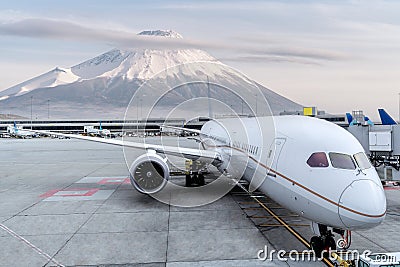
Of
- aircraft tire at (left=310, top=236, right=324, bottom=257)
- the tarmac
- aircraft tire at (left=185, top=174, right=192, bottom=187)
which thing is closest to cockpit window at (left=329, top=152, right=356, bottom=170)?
aircraft tire at (left=310, top=236, right=324, bottom=257)

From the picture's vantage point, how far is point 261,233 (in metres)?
13.5

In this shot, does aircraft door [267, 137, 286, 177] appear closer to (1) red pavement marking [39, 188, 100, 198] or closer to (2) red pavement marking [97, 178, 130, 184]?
(1) red pavement marking [39, 188, 100, 198]

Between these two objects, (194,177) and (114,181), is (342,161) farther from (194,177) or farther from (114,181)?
(114,181)

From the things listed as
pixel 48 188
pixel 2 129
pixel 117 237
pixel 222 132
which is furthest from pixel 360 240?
pixel 2 129

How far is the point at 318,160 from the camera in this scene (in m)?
10.9

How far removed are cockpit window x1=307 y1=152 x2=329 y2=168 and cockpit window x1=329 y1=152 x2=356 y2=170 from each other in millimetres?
204

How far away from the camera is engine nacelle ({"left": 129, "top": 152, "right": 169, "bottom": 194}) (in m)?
18.1

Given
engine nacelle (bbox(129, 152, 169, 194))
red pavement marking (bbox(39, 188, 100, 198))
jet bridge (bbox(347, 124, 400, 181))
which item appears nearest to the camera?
engine nacelle (bbox(129, 152, 169, 194))

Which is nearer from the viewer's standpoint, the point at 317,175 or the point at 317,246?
the point at 317,175

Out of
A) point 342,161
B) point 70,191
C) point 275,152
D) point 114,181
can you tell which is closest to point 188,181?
point 114,181

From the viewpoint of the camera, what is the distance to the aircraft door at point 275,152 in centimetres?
1283

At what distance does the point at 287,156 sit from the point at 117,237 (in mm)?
6924

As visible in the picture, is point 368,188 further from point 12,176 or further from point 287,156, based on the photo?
point 12,176

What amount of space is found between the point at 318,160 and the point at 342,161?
69cm
